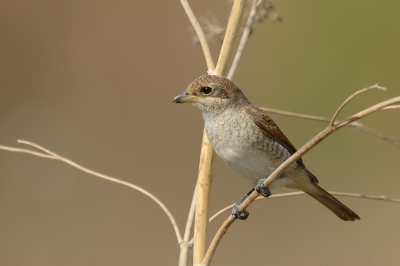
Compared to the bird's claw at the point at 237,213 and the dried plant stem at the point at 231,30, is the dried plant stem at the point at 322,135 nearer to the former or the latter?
the bird's claw at the point at 237,213

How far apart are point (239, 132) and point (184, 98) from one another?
0.73ft

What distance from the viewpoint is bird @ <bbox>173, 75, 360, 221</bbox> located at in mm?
1659

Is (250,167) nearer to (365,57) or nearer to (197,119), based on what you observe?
(197,119)

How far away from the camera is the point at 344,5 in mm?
4766

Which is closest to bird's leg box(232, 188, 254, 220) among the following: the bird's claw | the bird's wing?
the bird's claw

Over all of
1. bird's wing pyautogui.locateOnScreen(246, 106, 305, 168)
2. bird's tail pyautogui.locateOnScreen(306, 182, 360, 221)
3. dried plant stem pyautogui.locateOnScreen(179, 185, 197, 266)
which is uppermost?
bird's wing pyautogui.locateOnScreen(246, 106, 305, 168)

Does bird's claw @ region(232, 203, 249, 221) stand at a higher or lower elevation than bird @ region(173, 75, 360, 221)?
lower

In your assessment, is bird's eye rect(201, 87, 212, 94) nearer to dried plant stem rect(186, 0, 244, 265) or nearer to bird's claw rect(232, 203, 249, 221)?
dried plant stem rect(186, 0, 244, 265)

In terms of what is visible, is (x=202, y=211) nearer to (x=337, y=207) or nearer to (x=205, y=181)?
(x=205, y=181)

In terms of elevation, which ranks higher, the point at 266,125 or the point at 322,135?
the point at 266,125

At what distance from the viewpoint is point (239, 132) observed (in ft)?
5.58

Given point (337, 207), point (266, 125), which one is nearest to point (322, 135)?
point (266, 125)

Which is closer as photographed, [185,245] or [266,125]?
[185,245]

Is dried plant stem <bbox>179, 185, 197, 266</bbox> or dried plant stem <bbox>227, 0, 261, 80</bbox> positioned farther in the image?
dried plant stem <bbox>227, 0, 261, 80</bbox>
